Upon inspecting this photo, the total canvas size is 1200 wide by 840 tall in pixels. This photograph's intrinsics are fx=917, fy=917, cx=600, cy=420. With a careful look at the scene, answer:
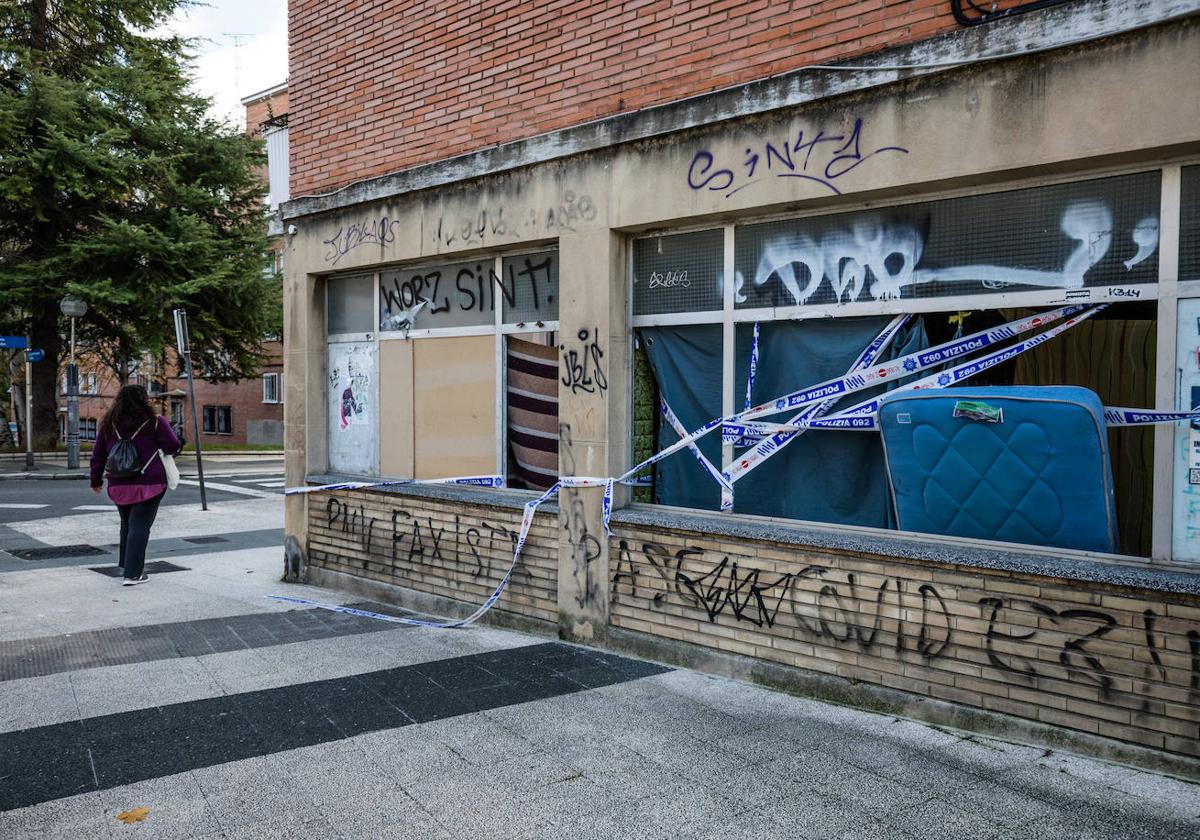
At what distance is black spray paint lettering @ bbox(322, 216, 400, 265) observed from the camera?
801 centimetres

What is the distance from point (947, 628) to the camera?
464 centimetres

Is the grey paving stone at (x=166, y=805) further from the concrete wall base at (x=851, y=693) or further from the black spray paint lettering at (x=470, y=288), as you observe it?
the black spray paint lettering at (x=470, y=288)

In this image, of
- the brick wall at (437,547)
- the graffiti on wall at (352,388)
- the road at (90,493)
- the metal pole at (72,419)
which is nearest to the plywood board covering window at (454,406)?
the brick wall at (437,547)

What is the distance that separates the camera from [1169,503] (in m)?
4.25

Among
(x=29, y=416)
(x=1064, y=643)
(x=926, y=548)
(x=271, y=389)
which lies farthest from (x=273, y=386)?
(x=1064, y=643)

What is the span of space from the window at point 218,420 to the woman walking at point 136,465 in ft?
123

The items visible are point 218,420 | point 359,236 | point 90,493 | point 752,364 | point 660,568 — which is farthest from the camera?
point 218,420

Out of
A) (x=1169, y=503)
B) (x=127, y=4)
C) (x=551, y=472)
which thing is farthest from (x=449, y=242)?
(x=127, y=4)

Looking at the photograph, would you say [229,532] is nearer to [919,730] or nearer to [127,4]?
[919,730]

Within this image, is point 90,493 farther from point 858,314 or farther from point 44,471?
point 858,314

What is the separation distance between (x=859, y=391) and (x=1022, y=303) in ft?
3.29

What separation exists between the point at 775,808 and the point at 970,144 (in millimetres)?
3334

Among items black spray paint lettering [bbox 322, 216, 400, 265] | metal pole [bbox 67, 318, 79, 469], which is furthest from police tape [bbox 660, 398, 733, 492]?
metal pole [bbox 67, 318, 79, 469]

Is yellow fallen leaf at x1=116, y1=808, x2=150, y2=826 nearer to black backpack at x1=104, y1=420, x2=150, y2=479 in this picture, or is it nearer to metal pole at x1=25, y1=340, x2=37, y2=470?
black backpack at x1=104, y1=420, x2=150, y2=479
